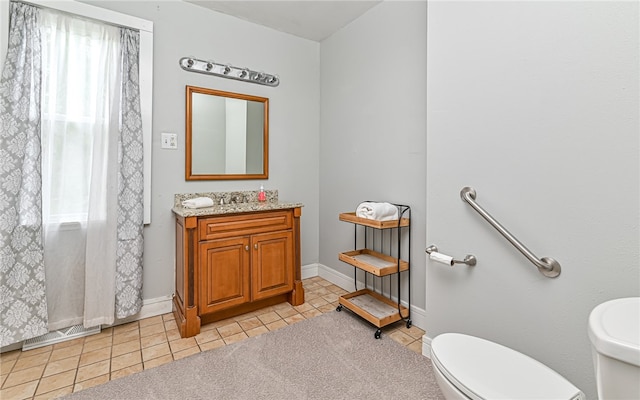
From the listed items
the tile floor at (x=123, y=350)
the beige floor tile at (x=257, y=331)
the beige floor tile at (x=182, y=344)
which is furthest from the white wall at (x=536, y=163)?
the beige floor tile at (x=182, y=344)

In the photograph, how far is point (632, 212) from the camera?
1.07 m

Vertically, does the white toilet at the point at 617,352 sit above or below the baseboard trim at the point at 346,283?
above

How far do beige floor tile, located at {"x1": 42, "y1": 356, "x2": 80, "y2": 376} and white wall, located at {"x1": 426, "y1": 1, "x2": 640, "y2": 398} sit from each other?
2.08m

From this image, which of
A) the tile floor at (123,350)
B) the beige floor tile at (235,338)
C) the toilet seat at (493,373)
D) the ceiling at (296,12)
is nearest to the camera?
the toilet seat at (493,373)

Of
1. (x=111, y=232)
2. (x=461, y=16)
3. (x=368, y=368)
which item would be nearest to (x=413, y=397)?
(x=368, y=368)

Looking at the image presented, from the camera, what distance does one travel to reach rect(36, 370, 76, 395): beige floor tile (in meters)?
1.52

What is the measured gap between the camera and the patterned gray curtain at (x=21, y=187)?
174cm

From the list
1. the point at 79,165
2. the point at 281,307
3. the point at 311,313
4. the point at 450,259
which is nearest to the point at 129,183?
the point at 79,165

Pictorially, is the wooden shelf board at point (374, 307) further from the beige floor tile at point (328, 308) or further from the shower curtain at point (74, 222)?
the shower curtain at point (74, 222)

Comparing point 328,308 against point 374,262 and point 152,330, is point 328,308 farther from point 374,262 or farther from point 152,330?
point 152,330

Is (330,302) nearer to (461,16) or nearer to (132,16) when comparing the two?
(461,16)

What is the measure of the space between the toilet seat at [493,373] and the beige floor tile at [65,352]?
2.06m

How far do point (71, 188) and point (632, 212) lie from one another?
2849 millimetres

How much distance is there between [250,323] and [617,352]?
1991 millimetres
